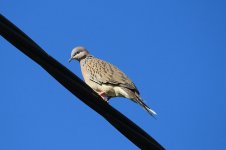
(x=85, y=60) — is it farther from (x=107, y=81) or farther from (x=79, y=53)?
(x=107, y=81)

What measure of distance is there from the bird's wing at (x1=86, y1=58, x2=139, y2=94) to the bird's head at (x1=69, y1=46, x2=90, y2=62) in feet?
1.54

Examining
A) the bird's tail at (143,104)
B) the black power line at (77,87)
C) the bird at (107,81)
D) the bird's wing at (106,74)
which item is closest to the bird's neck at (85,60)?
the bird at (107,81)

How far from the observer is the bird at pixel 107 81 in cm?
732

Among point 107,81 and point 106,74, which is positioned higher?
point 106,74

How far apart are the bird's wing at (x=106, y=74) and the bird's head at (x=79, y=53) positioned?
1.54 ft

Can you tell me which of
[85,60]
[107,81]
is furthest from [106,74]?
[85,60]

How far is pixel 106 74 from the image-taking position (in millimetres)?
8219

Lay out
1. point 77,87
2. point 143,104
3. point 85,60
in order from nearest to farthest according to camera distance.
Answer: point 77,87 < point 143,104 < point 85,60

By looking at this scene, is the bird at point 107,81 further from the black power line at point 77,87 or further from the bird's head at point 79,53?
the black power line at point 77,87

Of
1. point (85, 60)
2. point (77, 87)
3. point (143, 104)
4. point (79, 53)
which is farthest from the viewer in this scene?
point (79, 53)

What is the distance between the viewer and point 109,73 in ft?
27.0

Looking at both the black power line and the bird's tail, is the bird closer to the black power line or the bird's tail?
the bird's tail

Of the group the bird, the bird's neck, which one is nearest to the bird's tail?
the bird

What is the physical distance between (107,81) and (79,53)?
1978 mm
